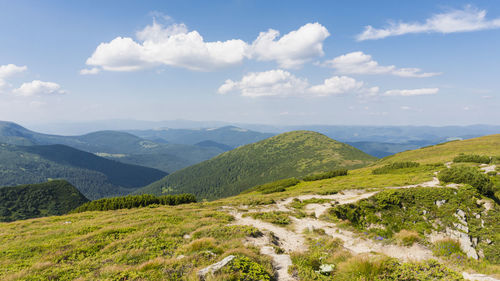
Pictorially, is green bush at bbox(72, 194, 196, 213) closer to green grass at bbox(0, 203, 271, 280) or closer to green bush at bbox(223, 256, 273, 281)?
green grass at bbox(0, 203, 271, 280)

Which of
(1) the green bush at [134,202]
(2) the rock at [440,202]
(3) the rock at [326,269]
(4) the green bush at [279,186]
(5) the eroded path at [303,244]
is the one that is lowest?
(4) the green bush at [279,186]

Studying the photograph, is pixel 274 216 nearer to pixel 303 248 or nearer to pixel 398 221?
pixel 303 248

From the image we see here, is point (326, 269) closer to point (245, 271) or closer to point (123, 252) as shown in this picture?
point (245, 271)

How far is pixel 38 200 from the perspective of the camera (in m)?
169

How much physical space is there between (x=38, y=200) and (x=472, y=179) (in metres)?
252

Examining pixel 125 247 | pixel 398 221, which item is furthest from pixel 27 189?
pixel 398 221

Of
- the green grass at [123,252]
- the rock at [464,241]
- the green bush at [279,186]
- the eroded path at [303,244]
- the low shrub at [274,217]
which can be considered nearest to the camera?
the green grass at [123,252]

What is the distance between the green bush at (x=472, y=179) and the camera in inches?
740

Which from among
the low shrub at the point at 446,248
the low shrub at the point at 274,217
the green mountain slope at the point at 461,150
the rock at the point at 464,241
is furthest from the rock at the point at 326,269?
the green mountain slope at the point at 461,150

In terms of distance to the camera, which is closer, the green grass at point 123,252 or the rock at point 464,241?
the green grass at point 123,252

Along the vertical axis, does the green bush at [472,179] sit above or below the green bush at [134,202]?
above

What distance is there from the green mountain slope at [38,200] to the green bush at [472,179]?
213 meters

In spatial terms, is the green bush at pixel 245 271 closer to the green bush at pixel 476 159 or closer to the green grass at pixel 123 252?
the green grass at pixel 123 252

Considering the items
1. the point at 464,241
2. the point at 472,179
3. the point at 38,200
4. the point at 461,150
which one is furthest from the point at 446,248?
the point at 38,200
